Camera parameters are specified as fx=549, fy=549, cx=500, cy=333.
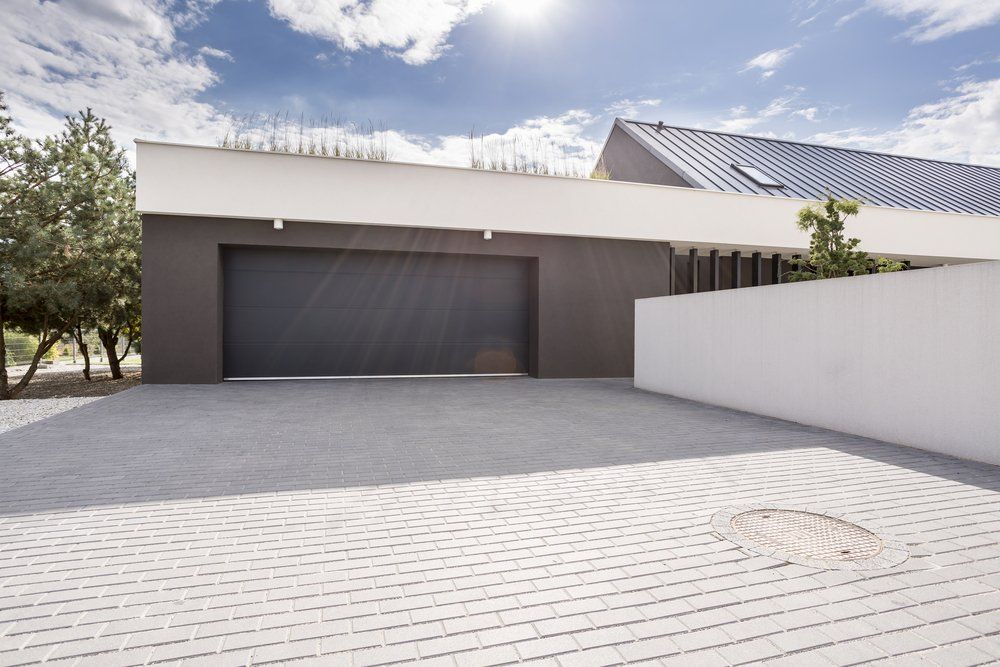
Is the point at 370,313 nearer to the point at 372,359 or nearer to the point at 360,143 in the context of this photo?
the point at 372,359

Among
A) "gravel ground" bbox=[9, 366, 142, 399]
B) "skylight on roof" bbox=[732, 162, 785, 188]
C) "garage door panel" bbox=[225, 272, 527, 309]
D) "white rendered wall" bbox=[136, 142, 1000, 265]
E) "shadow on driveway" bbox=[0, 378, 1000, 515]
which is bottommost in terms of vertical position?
"gravel ground" bbox=[9, 366, 142, 399]

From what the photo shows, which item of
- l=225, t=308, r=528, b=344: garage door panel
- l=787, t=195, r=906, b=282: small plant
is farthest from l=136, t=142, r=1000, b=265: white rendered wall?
l=787, t=195, r=906, b=282: small plant

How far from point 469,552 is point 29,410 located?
749 centimetres

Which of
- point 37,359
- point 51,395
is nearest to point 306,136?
point 51,395

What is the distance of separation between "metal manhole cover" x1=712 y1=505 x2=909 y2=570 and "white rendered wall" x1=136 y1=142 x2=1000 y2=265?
900 centimetres

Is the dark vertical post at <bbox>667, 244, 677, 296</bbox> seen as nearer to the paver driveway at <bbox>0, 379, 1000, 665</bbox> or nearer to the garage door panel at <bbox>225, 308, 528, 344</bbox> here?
the garage door panel at <bbox>225, 308, 528, 344</bbox>

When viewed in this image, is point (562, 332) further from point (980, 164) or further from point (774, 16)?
point (980, 164)

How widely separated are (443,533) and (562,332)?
9.13 metres

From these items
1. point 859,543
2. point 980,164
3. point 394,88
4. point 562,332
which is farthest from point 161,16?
point 980,164

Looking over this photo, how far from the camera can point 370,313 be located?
11.7 meters

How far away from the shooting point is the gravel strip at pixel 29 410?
642cm

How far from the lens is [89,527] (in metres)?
3.20

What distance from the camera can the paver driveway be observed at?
2.06 meters

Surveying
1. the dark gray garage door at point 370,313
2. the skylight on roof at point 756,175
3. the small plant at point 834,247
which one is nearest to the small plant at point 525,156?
the dark gray garage door at point 370,313
